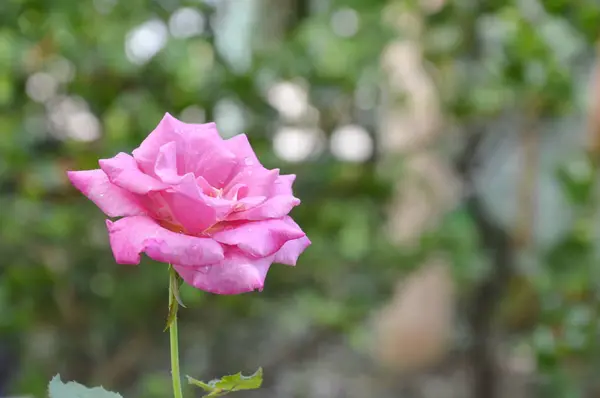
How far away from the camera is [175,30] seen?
1071mm

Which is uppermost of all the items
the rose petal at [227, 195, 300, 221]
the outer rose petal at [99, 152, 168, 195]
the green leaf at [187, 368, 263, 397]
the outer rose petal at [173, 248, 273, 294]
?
the outer rose petal at [99, 152, 168, 195]

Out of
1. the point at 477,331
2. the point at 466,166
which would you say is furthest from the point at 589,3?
the point at 477,331

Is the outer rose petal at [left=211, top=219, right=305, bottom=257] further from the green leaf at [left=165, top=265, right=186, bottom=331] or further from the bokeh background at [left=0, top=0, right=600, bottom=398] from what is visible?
the bokeh background at [left=0, top=0, right=600, bottom=398]

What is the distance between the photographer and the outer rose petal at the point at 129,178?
0.27 m

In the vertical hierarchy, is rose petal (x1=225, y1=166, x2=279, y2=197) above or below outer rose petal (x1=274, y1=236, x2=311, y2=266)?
above

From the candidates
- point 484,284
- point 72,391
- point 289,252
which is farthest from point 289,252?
point 484,284

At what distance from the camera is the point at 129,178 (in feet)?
0.89

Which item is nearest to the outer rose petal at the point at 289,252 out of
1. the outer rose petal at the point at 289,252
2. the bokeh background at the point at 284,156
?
the outer rose petal at the point at 289,252

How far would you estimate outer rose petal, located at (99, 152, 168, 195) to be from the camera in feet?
0.89

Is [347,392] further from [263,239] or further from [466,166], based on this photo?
[263,239]

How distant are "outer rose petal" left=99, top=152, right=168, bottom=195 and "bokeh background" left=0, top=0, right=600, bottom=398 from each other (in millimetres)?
693

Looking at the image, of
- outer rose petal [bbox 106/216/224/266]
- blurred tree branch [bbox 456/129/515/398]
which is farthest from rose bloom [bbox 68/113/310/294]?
blurred tree branch [bbox 456/129/515/398]

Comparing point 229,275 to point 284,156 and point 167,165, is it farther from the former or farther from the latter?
point 284,156

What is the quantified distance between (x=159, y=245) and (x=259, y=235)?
0.04 meters
